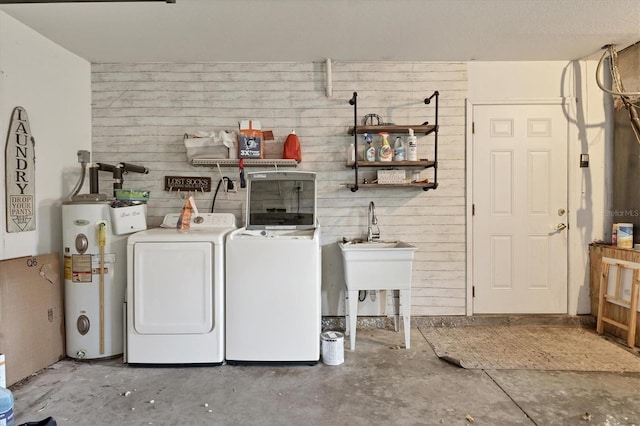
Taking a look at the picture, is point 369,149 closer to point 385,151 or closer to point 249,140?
point 385,151

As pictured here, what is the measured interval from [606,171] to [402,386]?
288 centimetres

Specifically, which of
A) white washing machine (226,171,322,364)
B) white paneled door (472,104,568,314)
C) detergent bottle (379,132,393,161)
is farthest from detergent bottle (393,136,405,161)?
white washing machine (226,171,322,364)

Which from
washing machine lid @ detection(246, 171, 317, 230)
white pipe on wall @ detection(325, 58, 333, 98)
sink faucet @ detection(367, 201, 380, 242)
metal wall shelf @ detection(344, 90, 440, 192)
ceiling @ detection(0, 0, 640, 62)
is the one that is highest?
ceiling @ detection(0, 0, 640, 62)

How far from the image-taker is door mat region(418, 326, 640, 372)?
275 cm

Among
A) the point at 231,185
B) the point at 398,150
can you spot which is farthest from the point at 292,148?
the point at 398,150

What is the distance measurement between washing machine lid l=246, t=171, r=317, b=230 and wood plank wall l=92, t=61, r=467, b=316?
349mm

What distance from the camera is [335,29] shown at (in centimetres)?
291

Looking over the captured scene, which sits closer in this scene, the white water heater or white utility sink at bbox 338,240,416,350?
the white water heater

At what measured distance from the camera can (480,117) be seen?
11.8ft

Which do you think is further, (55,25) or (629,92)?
(629,92)

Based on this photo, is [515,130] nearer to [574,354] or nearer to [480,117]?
[480,117]

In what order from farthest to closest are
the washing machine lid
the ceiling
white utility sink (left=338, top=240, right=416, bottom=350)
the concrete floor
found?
the washing machine lid → white utility sink (left=338, top=240, right=416, bottom=350) → the ceiling → the concrete floor

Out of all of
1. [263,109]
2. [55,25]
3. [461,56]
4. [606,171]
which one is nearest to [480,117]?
[461,56]

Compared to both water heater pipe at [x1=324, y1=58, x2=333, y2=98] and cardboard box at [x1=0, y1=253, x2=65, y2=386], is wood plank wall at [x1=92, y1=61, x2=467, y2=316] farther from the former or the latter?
cardboard box at [x1=0, y1=253, x2=65, y2=386]
